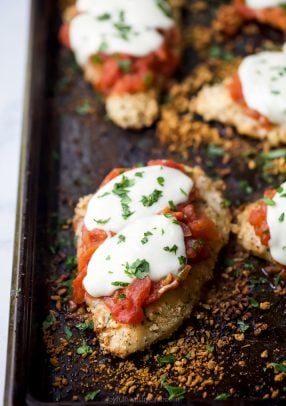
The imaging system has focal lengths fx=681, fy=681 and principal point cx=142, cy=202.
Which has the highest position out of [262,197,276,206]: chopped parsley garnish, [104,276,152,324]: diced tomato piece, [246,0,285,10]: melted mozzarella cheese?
[246,0,285,10]: melted mozzarella cheese

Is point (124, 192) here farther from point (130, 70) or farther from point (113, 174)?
point (130, 70)

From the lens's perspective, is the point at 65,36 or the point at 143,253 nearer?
the point at 143,253

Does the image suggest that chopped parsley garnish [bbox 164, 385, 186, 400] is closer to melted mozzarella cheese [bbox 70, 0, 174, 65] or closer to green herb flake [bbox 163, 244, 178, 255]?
green herb flake [bbox 163, 244, 178, 255]

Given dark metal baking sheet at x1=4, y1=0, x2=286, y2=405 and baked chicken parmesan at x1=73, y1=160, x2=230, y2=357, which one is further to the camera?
baked chicken parmesan at x1=73, y1=160, x2=230, y2=357

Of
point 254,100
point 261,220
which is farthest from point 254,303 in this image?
point 254,100

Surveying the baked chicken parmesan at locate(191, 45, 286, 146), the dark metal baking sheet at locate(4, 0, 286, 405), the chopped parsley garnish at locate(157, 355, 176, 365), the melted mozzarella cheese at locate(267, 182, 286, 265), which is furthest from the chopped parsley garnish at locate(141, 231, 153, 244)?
the baked chicken parmesan at locate(191, 45, 286, 146)

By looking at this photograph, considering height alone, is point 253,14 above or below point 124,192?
above

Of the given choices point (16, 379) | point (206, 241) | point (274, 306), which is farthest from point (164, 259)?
point (16, 379)
